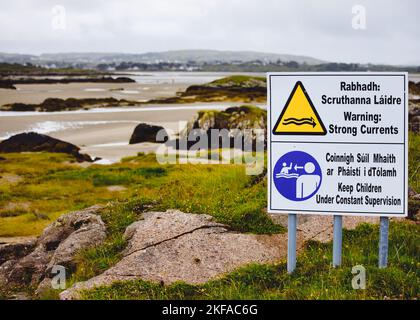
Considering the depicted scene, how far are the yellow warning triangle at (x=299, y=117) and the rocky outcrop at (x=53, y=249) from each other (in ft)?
14.0

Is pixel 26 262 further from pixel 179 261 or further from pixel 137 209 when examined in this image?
pixel 179 261

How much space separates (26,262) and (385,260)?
6528 millimetres

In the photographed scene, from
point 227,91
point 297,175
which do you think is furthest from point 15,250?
point 227,91

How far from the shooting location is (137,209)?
11.6 metres

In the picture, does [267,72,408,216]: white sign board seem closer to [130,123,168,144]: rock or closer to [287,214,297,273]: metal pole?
[287,214,297,273]: metal pole

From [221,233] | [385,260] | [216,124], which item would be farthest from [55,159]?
[385,260]

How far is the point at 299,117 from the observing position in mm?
7719

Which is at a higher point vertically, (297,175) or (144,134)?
(297,175)

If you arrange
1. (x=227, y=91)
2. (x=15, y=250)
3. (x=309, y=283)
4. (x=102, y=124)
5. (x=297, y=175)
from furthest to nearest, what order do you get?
(x=227, y=91) → (x=102, y=124) → (x=15, y=250) → (x=297, y=175) → (x=309, y=283)

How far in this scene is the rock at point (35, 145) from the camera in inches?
1629

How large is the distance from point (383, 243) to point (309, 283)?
1146mm

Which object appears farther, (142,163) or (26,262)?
(142,163)

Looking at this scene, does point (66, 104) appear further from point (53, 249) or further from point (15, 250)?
point (53, 249)
